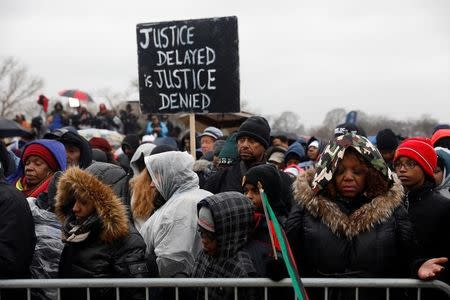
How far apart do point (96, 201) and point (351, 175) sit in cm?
153

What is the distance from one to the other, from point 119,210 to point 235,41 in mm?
3654

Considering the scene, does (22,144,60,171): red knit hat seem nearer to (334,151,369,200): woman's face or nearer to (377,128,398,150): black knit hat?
(334,151,369,200): woman's face

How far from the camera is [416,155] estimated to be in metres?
4.14

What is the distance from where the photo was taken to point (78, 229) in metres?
3.70

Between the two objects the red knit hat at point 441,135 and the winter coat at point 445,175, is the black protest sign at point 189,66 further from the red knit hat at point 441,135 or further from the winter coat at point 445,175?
the winter coat at point 445,175

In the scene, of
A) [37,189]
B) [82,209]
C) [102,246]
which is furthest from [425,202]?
[37,189]

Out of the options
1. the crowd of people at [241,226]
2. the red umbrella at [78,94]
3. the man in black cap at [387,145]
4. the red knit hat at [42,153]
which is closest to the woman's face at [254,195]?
the crowd of people at [241,226]

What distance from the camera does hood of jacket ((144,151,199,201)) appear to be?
14.4ft

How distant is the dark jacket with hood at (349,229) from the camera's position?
3283 mm

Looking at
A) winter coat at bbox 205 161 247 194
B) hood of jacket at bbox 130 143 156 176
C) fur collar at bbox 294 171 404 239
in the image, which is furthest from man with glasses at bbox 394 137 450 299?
hood of jacket at bbox 130 143 156 176

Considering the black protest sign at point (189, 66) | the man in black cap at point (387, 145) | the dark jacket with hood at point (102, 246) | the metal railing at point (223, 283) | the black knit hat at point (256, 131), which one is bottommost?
the metal railing at point (223, 283)

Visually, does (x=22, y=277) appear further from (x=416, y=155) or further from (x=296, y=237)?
(x=416, y=155)

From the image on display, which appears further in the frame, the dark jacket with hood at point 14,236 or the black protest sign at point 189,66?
the black protest sign at point 189,66

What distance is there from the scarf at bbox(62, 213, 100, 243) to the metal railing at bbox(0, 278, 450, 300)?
1.08 feet
